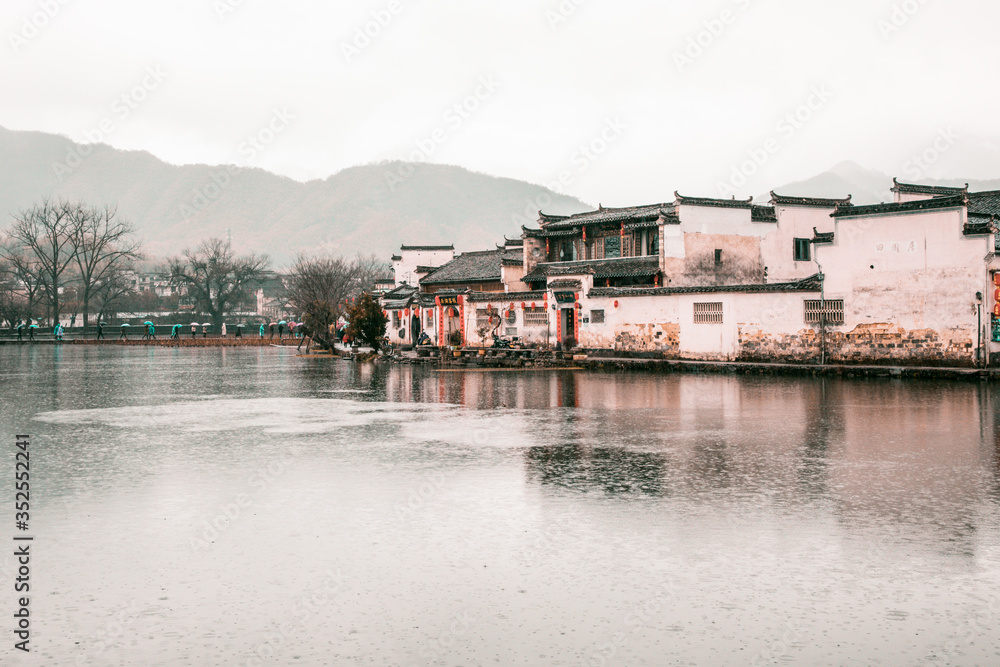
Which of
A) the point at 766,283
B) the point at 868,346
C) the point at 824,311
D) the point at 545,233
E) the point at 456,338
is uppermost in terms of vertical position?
the point at 545,233

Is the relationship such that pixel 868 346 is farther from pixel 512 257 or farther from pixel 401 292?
pixel 401 292

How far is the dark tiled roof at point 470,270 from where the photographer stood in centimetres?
5553

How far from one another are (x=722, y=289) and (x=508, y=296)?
14.4m

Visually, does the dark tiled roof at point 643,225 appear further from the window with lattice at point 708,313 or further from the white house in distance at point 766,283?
the window with lattice at point 708,313

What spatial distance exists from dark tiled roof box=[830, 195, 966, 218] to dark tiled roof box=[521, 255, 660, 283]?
1463 centimetres

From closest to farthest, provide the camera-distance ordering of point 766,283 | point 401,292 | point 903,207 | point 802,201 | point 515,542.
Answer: point 515,542
point 903,207
point 766,283
point 802,201
point 401,292

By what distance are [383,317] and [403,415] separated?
32118 mm

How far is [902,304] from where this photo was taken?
29609 mm

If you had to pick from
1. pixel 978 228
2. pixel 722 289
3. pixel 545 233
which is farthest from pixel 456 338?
pixel 978 228

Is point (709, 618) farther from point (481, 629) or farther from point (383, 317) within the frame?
point (383, 317)

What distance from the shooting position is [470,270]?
5728 centimetres

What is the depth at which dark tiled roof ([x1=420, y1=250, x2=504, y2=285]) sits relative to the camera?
182ft

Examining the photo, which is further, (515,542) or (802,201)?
(802,201)

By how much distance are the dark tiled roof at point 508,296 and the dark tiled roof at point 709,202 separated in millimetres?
8257
